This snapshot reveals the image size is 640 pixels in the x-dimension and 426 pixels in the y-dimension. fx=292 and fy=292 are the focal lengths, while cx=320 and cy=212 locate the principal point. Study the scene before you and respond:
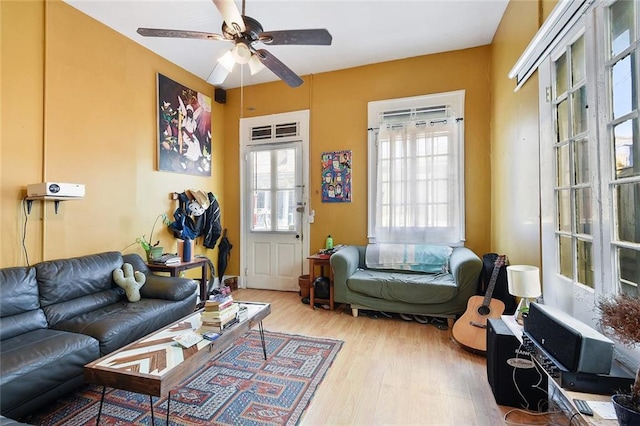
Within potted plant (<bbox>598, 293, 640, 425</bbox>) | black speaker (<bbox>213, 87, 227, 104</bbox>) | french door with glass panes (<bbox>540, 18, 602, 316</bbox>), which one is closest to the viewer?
potted plant (<bbox>598, 293, 640, 425</bbox>)

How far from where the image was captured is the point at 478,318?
8.27 feet

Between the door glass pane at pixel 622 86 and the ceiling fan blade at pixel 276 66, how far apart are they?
192 cm

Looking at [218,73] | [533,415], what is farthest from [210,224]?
[533,415]

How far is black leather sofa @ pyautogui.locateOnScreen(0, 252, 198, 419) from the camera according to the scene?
1.57 metres

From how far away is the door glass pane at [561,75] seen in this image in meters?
1.78

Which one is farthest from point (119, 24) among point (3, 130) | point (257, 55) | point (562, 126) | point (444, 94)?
point (562, 126)

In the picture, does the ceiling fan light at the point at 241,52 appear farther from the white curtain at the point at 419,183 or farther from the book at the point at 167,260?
the book at the point at 167,260

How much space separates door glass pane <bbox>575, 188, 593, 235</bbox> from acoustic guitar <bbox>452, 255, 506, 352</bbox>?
3.52ft

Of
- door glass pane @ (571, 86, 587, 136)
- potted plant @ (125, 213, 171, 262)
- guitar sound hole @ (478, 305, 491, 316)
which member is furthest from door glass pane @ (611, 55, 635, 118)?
potted plant @ (125, 213, 171, 262)

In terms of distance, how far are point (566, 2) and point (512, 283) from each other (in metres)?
1.61

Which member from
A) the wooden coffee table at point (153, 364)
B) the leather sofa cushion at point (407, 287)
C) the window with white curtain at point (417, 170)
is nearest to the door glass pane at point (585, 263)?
the leather sofa cushion at point (407, 287)

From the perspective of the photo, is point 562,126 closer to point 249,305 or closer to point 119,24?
point 249,305

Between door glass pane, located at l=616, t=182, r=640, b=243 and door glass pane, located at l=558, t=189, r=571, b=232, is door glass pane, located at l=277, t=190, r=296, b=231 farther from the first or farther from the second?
door glass pane, located at l=616, t=182, r=640, b=243

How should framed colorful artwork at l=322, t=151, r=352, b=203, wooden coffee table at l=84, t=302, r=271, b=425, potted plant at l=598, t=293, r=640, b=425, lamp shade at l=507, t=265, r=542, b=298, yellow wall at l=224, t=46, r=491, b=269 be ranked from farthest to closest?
framed colorful artwork at l=322, t=151, r=352, b=203 < yellow wall at l=224, t=46, r=491, b=269 < lamp shade at l=507, t=265, r=542, b=298 < wooden coffee table at l=84, t=302, r=271, b=425 < potted plant at l=598, t=293, r=640, b=425
